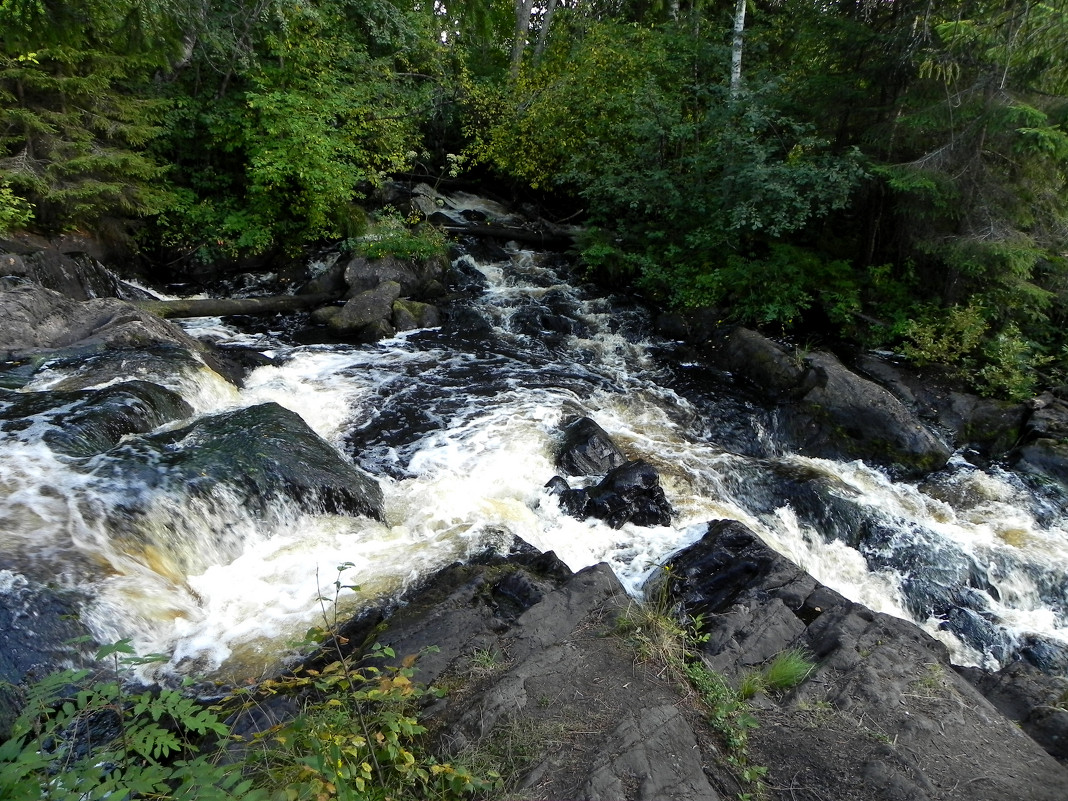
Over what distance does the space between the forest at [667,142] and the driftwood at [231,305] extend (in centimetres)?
191

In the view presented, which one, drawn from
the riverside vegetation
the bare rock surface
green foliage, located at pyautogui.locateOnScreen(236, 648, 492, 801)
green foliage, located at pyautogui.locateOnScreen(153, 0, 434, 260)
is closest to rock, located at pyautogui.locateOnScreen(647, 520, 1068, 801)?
the bare rock surface

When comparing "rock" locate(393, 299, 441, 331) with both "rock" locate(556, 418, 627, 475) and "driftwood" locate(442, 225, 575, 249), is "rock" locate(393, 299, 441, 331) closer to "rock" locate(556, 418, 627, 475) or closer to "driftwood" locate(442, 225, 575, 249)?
"driftwood" locate(442, 225, 575, 249)

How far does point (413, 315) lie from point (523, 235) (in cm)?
559

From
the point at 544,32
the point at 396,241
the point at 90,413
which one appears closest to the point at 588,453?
the point at 90,413

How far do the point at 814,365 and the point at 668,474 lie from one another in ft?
11.9

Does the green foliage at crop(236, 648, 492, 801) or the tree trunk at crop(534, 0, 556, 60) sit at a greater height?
the tree trunk at crop(534, 0, 556, 60)

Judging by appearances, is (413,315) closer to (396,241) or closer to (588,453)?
(396,241)

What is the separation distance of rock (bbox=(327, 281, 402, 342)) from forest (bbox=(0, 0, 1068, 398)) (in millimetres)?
2527

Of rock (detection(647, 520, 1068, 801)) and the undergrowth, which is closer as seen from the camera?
the undergrowth

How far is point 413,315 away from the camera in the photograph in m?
12.7

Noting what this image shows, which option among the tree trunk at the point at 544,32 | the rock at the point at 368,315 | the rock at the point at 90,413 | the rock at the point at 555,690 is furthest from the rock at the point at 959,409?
the tree trunk at the point at 544,32

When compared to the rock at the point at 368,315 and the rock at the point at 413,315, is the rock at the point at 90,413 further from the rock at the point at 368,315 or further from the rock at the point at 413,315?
the rock at the point at 413,315

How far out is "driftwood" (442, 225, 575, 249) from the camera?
16969 millimetres

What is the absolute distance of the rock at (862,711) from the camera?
11.4 feet
